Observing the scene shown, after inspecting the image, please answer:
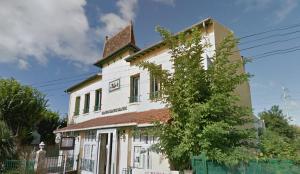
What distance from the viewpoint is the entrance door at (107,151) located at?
11867 millimetres

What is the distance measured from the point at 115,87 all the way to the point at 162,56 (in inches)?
170

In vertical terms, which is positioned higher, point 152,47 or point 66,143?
point 152,47

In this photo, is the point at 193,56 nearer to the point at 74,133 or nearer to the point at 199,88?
the point at 199,88

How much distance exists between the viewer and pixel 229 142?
6.92 m

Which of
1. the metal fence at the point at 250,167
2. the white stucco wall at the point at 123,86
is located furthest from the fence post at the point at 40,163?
the metal fence at the point at 250,167

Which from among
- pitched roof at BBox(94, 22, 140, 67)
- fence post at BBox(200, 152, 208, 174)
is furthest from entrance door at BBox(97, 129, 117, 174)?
fence post at BBox(200, 152, 208, 174)

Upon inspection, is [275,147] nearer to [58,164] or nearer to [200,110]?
[200,110]

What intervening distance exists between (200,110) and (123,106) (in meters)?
7.83

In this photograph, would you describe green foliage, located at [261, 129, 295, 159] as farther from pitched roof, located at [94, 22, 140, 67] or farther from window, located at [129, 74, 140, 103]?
pitched roof, located at [94, 22, 140, 67]

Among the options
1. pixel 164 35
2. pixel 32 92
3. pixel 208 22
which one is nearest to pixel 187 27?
pixel 208 22

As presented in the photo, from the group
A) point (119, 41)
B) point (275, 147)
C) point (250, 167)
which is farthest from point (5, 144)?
point (275, 147)

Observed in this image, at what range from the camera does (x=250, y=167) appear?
6258mm

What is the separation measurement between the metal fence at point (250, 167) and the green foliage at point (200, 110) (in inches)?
9.6

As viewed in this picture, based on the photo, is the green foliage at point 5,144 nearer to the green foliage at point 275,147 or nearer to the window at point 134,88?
the window at point 134,88
